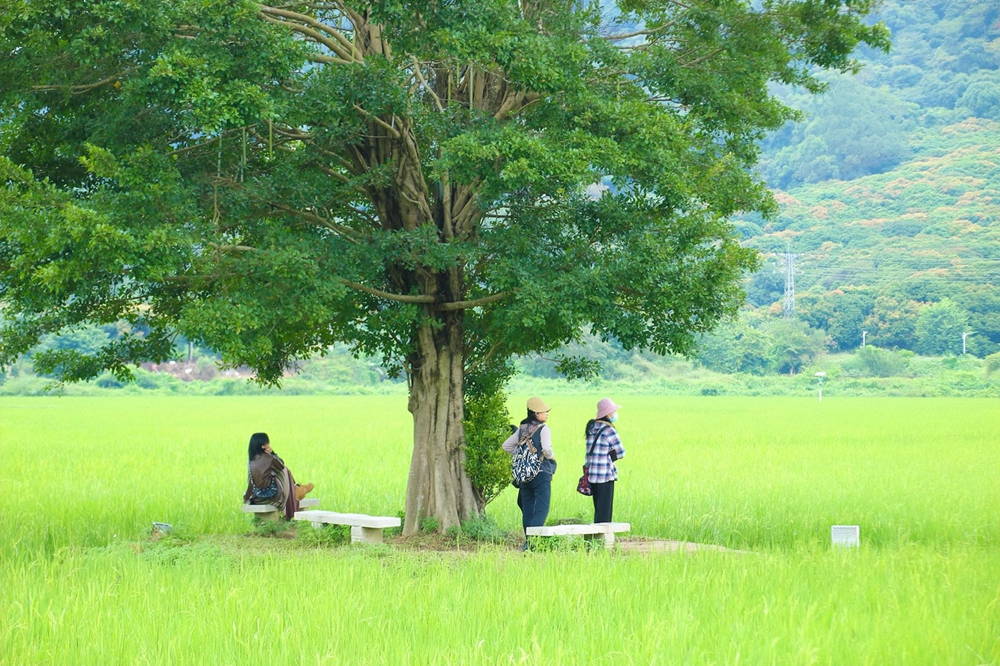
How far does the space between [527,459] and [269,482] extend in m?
3.87

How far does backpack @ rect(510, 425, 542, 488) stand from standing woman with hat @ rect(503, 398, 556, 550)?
0.02 meters

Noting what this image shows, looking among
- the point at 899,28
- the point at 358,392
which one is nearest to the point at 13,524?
the point at 358,392

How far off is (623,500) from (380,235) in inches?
294

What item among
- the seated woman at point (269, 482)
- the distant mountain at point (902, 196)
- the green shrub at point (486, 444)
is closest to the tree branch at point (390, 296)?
the green shrub at point (486, 444)

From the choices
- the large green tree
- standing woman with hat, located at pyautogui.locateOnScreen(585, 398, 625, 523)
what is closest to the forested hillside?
the large green tree

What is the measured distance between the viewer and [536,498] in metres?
12.8

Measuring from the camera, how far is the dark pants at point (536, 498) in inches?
502

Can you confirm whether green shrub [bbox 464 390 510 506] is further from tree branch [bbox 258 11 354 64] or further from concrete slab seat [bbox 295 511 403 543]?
tree branch [bbox 258 11 354 64]

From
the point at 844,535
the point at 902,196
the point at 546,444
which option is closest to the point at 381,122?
the point at 546,444

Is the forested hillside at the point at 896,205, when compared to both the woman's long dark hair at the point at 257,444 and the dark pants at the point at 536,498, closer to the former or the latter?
the woman's long dark hair at the point at 257,444

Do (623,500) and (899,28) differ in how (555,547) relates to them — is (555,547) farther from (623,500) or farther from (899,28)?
(899,28)

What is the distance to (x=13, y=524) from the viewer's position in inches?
606

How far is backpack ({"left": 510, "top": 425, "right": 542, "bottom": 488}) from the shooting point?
12578 millimetres

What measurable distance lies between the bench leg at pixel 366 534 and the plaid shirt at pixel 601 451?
2484 mm
